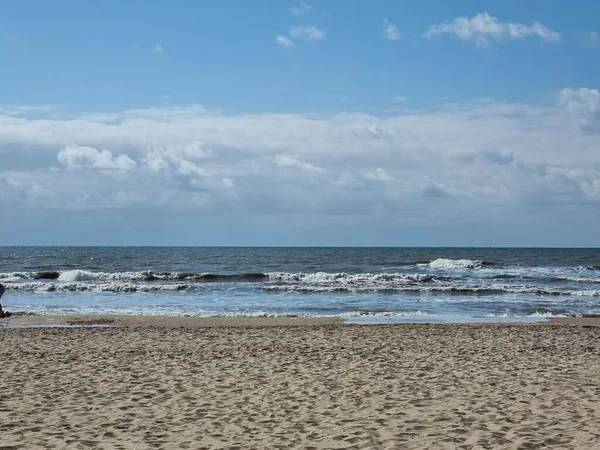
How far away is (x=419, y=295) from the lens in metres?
32.6

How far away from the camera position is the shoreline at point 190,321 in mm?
19625

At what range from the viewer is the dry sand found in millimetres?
6922

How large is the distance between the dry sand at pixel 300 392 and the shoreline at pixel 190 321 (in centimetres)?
430

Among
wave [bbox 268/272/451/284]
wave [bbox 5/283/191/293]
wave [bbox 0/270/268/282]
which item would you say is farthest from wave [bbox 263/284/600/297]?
wave [bbox 0/270/268/282]

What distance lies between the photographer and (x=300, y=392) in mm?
9094

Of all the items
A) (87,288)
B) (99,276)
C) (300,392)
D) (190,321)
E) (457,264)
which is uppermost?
(457,264)

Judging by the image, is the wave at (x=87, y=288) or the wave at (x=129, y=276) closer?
the wave at (x=87, y=288)

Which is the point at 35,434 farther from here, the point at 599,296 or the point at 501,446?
the point at 599,296

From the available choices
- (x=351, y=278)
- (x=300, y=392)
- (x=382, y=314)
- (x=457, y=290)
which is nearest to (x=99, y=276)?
(x=351, y=278)

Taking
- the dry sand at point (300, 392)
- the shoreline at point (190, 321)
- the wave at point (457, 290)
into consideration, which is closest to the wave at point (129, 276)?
the wave at point (457, 290)

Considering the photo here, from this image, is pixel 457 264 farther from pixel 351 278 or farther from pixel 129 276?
pixel 129 276

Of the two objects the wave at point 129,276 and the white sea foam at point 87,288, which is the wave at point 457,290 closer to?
the white sea foam at point 87,288

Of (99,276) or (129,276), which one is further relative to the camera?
(99,276)

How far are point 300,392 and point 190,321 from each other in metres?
12.3
